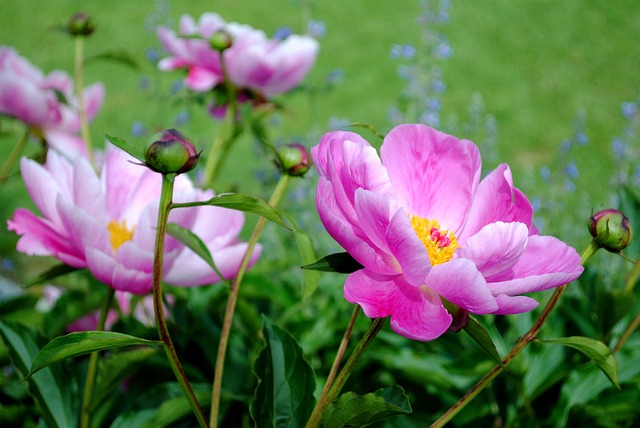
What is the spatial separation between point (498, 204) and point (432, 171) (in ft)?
0.21

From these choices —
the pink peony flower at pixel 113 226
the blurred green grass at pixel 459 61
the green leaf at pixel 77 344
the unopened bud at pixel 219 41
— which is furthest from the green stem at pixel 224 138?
the blurred green grass at pixel 459 61

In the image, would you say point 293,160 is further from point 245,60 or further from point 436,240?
point 245,60

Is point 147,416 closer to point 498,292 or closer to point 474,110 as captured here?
point 498,292

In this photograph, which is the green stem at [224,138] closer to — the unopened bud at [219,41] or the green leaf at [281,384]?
the unopened bud at [219,41]

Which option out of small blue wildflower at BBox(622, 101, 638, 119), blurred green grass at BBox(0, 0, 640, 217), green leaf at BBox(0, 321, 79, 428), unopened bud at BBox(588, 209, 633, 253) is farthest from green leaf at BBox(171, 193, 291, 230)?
blurred green grass at BBox(0, 0, 640, 217)

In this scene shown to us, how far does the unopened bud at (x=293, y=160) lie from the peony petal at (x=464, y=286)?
181 mm

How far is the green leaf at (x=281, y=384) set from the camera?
0.68 metres

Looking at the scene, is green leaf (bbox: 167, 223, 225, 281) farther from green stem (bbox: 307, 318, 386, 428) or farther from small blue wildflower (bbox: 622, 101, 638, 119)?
small blue wildflower (bbox: 622, 101, 638, 119)

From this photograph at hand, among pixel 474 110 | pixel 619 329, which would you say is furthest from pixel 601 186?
pixel 619 329

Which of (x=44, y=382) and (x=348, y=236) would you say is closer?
(x=348, y=236)

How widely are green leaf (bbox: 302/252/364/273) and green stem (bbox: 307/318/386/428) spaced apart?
1.9 inches

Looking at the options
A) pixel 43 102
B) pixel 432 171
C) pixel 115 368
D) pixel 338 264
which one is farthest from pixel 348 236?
pixel 43 102

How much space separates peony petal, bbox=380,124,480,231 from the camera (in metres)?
0.66

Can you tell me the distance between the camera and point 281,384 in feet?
2.27
